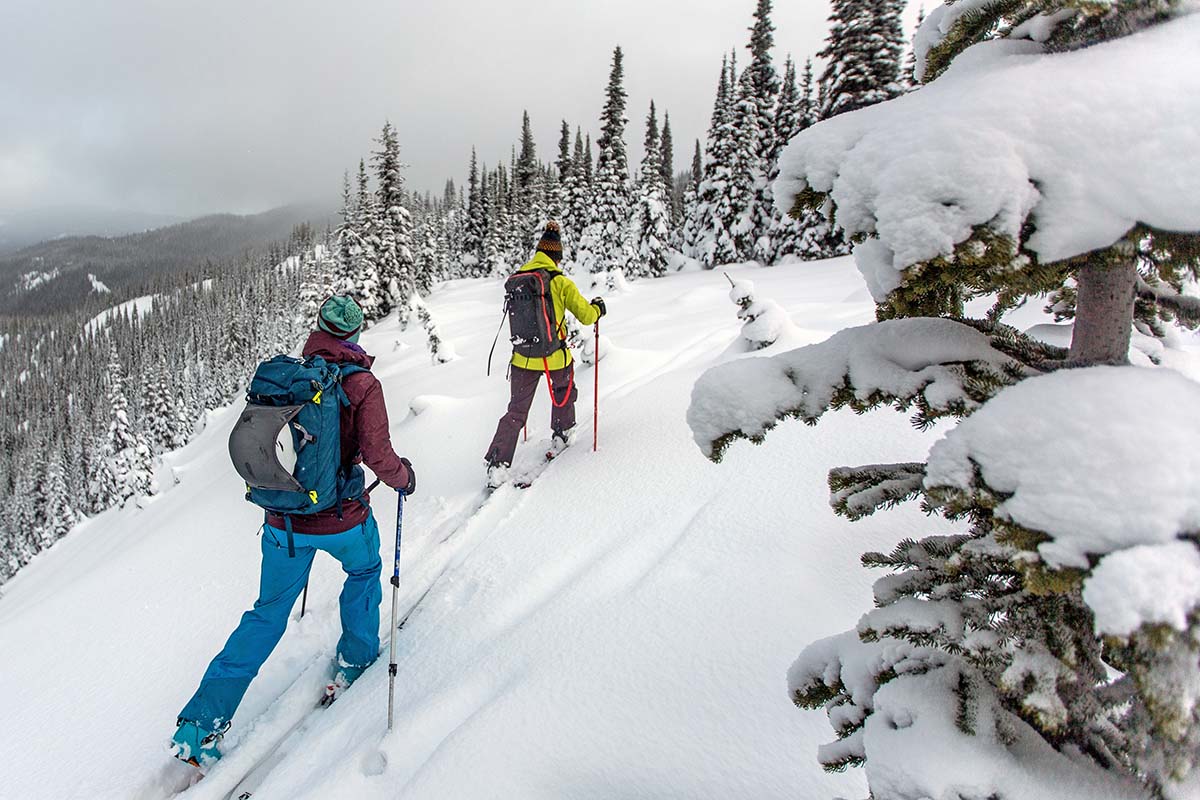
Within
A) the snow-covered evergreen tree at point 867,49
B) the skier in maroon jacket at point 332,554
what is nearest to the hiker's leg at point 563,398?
the skier in maroon jacket at point 332,554

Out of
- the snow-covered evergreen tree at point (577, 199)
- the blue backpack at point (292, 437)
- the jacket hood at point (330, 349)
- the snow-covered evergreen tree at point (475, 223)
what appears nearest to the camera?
the blue backpack at point (292, 437)

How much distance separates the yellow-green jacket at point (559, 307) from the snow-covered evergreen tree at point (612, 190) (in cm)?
2989

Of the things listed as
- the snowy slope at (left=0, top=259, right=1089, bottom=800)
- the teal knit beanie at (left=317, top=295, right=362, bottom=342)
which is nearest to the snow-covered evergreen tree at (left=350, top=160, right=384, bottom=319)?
the snowy slope at (left=0, top=259, right=1089, bottom=800)

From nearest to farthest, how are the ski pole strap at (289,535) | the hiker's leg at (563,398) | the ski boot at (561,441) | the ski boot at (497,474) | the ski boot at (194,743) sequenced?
the ski boot at (194,743), the ski pole strap at (289,535), the ski boot at (497,474), the hiker's leg at (563,398), the ski boot at (561,441)

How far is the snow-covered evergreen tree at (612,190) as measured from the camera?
117 ft

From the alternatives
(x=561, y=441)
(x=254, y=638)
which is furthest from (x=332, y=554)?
(x=561, y=441)

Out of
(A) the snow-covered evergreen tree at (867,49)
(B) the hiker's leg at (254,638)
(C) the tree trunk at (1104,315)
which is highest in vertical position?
(A) the snow-covered evergreen tree at (867,49)

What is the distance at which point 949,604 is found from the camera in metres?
1.63

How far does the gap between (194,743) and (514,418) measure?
12.9 ft

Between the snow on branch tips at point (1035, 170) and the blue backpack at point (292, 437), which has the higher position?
the snow on branch tips at point (1035, 170)

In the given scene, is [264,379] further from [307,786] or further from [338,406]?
[307,786]

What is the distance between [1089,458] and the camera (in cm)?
109

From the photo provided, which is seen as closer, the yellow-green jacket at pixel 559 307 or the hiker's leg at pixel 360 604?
the hiker's leg at pixel 360 604

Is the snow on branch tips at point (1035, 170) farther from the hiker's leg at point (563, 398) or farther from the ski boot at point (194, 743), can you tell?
the hiker's leg at point (563, 398)
